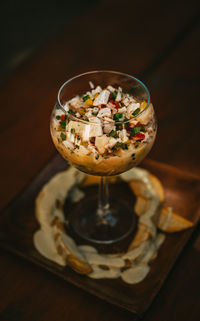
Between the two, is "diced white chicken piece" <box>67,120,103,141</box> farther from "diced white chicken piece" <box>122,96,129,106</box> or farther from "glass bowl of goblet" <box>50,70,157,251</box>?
"diced white chicken piece" <box>122,96,129,106</box>

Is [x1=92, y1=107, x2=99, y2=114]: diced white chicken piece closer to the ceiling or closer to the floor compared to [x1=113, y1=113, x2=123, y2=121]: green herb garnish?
closer to the ceiling

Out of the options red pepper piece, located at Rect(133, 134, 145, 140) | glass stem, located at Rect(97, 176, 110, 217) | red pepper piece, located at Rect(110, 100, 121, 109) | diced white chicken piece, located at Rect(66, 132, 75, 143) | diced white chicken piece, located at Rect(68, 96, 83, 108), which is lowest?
glass stem, located at Rect(97, 176, 110, 217)

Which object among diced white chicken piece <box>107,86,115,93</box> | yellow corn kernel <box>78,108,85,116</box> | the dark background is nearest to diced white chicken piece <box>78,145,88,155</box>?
yellow corn kernel <box>78,108,85,116</box>

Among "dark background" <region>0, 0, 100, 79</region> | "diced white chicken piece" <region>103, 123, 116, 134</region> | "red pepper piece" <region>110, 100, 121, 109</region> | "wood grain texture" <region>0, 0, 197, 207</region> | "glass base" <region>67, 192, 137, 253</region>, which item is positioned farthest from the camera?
"dark background" <region>0, 0, 100, 79</region>

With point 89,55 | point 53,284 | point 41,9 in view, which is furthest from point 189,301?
point 41,9

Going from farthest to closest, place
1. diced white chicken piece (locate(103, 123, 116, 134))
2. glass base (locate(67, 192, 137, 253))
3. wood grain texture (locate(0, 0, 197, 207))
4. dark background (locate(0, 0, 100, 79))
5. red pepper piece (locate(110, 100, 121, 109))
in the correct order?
dark background (locate(0, 0, 100, 79)) < wood grain texture (locate(0, 0, 197, 207)) < glass base (locate(67, 192, 137, 253)) < red pepper piece (locate(110, 100, 121, 109)) < diced white chicken piece (locate(103, 123, 116, 134))

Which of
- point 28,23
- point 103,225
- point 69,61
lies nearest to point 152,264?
point 103,225
